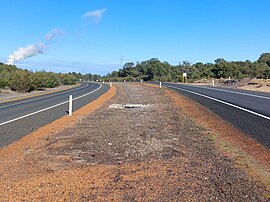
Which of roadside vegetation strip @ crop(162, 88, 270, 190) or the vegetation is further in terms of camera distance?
the vegetation

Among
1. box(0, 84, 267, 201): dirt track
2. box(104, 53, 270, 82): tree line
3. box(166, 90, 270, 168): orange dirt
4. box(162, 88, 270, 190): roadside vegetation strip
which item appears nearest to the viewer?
box(0, 84, 267, 201): dirt track

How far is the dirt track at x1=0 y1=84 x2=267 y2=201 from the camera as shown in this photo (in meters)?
4.59

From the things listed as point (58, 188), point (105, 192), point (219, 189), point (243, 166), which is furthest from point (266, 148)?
point (58, 188)

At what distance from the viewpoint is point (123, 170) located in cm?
579

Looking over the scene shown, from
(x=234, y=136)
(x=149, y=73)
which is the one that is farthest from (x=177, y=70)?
(x=234, y=136)

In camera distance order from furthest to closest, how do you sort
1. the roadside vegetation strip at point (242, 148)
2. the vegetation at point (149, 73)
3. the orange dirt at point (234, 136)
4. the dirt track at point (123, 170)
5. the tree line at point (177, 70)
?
the tree line at point (177, 70) < the vegetation at point (149, 73) < the orange dirt at point (234, 136) < the roadside vegetation strip at point (242, 148) < the dirt track at point (123, 170)

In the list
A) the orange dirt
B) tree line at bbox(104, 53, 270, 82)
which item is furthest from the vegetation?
the orange dirt

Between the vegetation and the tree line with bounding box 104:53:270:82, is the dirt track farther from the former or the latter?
the tree line with bounding box 104:53:270:82

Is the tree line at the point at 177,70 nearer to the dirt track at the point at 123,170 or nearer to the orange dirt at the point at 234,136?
the orange dirt at the point at 234,136

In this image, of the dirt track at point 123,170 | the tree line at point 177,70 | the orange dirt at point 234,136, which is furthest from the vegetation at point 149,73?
the dirt track at point 123,170

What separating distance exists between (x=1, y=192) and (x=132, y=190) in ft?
6.24

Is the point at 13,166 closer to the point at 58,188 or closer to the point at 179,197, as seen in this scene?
the point at 58,188

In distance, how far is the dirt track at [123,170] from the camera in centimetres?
459

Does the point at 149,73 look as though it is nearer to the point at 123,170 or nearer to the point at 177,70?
the point at 177,70
